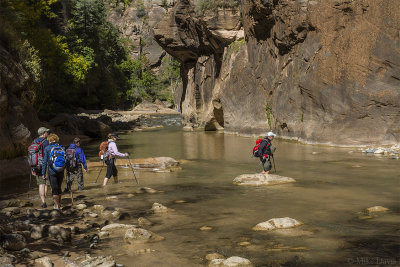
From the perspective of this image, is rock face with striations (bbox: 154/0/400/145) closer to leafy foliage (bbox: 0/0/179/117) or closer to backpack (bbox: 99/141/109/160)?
leafy foliage (bbox: 0/0/179/117)

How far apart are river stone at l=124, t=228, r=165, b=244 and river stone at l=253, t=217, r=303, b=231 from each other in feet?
6.65

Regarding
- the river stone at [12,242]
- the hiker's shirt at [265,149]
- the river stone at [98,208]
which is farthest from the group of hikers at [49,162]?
the hiker's shirt at [265,149]

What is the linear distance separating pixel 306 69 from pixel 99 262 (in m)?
22.7

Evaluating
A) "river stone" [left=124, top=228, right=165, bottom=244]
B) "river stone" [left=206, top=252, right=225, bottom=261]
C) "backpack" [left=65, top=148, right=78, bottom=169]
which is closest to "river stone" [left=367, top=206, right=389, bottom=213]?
"river stone" [left=206, top=252, right=225, bottom=261]

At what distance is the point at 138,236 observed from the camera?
842cm

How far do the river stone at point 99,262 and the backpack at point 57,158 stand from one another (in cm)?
421

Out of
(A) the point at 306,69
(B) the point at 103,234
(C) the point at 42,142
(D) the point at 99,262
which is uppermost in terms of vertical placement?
(A) the point at 306,69

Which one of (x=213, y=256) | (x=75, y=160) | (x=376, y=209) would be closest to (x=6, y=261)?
(x=213, y=256)

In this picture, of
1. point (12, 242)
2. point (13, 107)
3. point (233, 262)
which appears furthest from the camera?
point (13, 107)

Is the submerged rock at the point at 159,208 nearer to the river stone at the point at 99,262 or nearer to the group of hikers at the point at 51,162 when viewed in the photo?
the group of hikers at the point at 51,162

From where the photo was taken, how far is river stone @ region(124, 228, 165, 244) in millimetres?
8352

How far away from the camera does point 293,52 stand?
1156 inches

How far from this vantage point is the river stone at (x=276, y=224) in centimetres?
897

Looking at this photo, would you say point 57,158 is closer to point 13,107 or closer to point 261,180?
point 261,180
